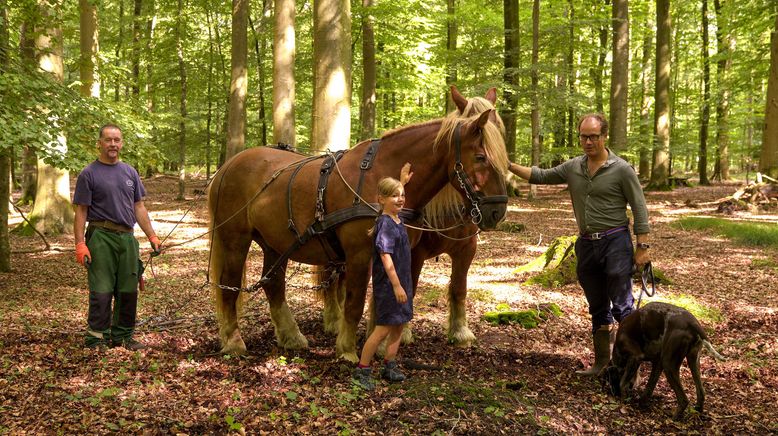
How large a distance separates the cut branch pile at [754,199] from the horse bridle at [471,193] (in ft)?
48.8

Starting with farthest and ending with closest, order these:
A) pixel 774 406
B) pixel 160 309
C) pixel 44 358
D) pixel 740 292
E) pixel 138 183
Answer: pixel 740 292 < pixel 160 309 < pixel 138 183 < pixel 44 358 < pixel 774 406

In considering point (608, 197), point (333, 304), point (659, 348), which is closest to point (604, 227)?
point (608, 197)

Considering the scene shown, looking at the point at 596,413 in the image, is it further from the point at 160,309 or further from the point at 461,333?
the point at 160,309

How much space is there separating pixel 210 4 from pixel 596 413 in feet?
71.0

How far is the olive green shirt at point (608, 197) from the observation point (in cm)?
427

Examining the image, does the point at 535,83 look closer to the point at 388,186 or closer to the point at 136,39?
the point at 388,186

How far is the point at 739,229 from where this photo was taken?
11.9 metres

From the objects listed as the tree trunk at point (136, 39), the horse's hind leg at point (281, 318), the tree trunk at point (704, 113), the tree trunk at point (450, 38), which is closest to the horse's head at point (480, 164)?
the horse's hind leg at point (281, 318)

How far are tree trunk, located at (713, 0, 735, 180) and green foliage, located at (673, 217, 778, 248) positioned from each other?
9.50m

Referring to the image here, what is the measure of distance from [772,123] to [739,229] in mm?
5698

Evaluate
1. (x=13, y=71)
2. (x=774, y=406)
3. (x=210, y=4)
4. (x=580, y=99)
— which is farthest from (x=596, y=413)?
(x=210, y=4)

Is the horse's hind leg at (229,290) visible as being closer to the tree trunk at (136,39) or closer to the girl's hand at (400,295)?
the girl's hand at (400,295)

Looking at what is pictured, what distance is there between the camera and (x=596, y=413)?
13.1ft

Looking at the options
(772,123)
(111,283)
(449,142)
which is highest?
(772,123)
